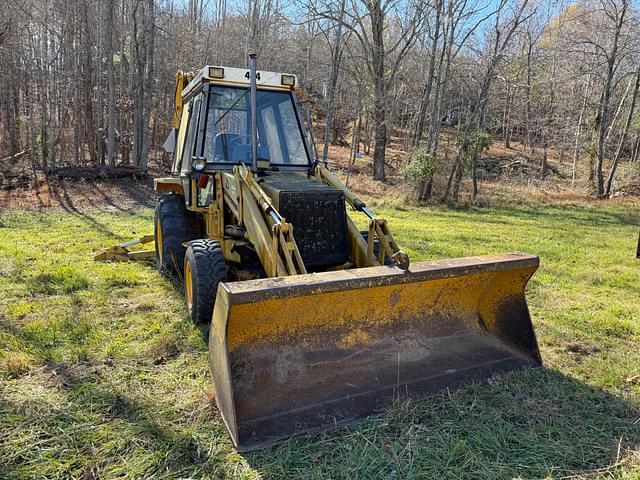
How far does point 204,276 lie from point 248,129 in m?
1.84

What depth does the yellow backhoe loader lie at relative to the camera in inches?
114

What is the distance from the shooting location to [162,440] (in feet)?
8.92

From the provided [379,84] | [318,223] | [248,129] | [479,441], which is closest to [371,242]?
[318,223]

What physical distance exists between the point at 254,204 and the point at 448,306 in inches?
71.7

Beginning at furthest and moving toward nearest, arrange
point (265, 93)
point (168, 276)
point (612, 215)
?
point (612, 215) < point (168, 276) < point (265, 93)

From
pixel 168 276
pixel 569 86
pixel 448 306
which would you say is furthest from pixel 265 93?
pixel 569 86

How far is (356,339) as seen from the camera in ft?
10.7

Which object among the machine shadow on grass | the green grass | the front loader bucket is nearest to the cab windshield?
the green grass

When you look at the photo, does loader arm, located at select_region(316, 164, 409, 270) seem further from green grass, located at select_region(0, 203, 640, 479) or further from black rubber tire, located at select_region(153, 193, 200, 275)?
black rubber tire, located at select_region(153, 193, 200, 275)

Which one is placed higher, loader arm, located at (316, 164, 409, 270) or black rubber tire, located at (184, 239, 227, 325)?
loader arm, located at (316, 164, 409, 270)

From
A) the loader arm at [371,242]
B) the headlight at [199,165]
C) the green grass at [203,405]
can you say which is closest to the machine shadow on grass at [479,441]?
the green grass at [203,405]

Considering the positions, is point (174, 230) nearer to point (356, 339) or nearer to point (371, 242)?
point (371, 242)

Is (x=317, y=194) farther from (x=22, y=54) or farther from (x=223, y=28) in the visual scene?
(x=223, y=28)

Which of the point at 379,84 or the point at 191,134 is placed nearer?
the point at 191,134
